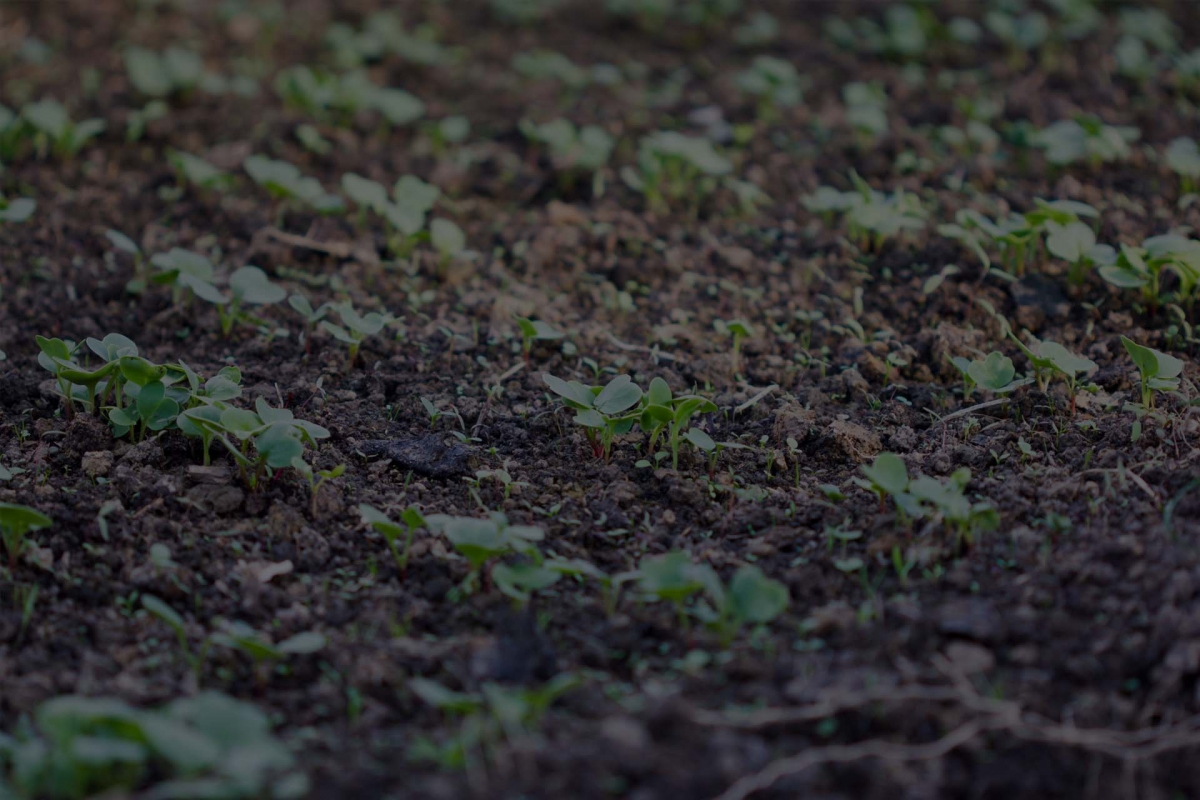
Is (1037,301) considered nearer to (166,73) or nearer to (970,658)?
(970,658)

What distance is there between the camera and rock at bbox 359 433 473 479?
87.9 inches

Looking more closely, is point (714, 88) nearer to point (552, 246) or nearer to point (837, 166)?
point (837, 166)

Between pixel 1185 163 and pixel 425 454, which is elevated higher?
pixel 1185 163

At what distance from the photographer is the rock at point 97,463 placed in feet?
6.98

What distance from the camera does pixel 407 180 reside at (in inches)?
122

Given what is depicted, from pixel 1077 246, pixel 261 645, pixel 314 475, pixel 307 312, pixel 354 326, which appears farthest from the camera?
pixel 1077 246

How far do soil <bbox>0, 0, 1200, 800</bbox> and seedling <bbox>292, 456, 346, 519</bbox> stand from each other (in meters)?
0.03

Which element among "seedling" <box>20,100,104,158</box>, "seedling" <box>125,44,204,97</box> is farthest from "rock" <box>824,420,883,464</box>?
"seedling" <box>125,44,204,97</box>

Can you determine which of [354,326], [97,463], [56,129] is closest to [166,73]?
[56,129]

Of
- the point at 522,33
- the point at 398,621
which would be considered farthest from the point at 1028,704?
the point at 522,33

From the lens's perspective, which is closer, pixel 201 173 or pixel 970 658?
pixel 970 658

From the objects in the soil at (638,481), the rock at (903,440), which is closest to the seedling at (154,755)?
the soil at (638,481)

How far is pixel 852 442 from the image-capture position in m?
2.28

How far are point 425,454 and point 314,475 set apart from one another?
0.74 ft
